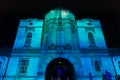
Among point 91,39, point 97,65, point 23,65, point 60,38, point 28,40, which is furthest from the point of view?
point 91,39

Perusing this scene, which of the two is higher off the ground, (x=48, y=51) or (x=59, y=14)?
(x=59, y=14)

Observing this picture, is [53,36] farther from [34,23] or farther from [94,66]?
[94,66]


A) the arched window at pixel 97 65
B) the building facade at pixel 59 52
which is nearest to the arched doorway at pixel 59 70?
the building facade at pixel 59 52

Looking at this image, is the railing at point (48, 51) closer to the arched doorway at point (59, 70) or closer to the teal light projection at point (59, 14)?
the arched doorway at point (59, 70)

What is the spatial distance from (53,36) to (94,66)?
28.9 feet

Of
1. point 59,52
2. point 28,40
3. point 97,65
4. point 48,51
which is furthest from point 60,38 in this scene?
point 97,65

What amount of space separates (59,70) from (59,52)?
3324 millimetres

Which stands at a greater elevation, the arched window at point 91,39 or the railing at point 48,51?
the arched window at point 91,39

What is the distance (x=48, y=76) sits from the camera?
1011 inches

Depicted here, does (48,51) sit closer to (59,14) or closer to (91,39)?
(91,39)

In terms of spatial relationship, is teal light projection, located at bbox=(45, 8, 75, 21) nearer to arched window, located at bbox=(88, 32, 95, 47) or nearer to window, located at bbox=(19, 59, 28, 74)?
arched window, located at bbox=(88, 32, 95, 47)

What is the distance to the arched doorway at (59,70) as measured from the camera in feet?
81.3

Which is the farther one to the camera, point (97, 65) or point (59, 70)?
point (97, 65)

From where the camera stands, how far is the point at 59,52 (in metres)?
27.8
